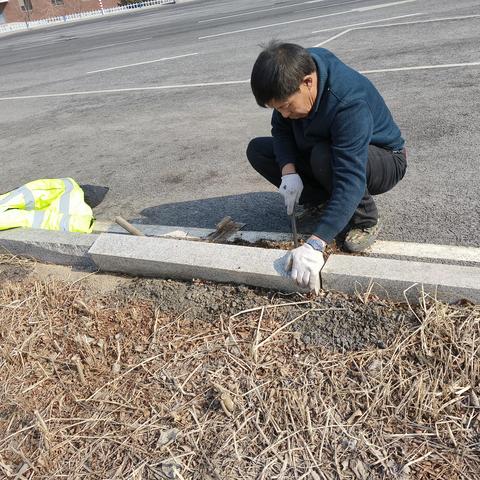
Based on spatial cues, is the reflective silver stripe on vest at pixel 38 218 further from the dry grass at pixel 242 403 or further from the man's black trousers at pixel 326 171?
the man's black trousers at pixel 326 171

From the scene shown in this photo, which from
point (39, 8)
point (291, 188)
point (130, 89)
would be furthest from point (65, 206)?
point (39, 8)

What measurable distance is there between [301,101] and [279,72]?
0.21 metres

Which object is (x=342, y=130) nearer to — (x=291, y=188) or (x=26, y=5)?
(x=291, y=188)

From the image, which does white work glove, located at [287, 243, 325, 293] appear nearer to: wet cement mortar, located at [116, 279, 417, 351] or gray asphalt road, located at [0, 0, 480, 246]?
wet cement mortar, located at [116, 279, 417, 351]

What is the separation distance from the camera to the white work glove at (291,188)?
285cm

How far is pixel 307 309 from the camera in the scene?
92.2 inches

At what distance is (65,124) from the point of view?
6836mm

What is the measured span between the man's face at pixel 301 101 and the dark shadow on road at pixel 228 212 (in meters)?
1.03

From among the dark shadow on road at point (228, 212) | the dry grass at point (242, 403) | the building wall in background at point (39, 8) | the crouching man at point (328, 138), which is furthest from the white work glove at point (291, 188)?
the building wall in background at point (39, 8)

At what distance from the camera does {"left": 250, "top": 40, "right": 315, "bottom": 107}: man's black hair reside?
7.10ft

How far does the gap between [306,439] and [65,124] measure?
6.20m

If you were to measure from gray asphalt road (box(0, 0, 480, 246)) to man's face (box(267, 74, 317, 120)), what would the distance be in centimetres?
105

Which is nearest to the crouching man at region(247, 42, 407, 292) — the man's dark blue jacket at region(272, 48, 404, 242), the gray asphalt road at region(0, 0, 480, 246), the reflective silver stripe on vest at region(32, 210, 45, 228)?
the man's dark blue jacket at region(272, 48, 404, 242)

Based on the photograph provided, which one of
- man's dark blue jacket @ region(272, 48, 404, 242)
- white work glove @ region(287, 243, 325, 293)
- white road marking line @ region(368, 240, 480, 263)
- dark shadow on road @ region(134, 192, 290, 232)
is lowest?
white road marking line @ region(368, 240, 480, 263)
